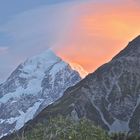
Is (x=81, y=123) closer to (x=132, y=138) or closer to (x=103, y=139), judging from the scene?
(x=103, y=139)

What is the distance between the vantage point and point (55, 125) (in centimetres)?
8912

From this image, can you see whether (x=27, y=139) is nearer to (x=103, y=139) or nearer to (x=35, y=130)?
(x=35, y=130)

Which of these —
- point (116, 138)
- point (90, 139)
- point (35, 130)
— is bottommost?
point (90, 139)

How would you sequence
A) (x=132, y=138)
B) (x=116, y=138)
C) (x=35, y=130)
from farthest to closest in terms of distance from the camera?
(x=132, y=138), (x=116, y=138), (x=35, y=130)

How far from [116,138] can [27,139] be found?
62832 millimetres

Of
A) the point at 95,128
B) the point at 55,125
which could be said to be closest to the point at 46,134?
the point at 55,125

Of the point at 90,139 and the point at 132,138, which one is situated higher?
the point at 132,138

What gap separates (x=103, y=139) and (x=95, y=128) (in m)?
2.21

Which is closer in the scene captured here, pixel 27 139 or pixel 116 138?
pixel 27 139

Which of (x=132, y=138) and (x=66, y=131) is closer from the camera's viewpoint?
(x=66, y=131)

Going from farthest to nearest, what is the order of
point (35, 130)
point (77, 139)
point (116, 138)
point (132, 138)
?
point (132, 138)
point (116, 138)
point (35, 130)
point (77, 139)

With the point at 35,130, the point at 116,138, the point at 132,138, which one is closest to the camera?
the point at 35,130

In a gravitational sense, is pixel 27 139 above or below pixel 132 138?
below

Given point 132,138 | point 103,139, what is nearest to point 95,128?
point 103,139
